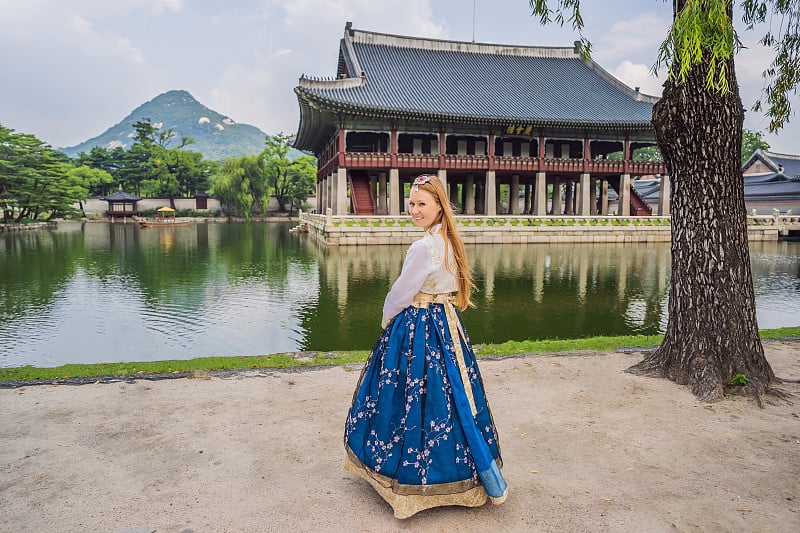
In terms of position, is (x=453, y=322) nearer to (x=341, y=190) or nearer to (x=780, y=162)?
(x=341, y=190)

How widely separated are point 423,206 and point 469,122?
2682 cm

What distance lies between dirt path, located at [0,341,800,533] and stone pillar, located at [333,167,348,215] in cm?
2289

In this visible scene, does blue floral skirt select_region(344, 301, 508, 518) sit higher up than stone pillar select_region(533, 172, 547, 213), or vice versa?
stone pillar select_region(533, 172, 547, 213)

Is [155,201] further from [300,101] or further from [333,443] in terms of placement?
[333,443]

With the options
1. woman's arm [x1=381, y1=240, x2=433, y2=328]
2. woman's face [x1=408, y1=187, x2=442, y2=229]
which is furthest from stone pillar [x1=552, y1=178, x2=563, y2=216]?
woman's arm [x1=381, y1=240, x2=433, y2=328]

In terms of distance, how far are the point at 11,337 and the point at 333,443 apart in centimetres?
726

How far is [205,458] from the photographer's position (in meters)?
3.48

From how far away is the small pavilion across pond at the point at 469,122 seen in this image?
2755cm

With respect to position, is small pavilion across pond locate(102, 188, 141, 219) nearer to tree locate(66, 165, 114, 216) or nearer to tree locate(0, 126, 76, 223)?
tree locate(66, 165, 114, 216)

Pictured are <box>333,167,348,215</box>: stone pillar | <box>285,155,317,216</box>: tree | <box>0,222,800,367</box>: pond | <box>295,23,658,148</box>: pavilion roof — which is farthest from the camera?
<box>285,155,317,216</box>: tree

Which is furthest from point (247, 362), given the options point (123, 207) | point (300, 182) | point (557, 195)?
point (123, 207)

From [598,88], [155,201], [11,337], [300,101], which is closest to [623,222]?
[598,88]

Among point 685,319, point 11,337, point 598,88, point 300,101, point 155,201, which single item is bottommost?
point 11,337

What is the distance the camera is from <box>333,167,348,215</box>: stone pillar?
27.4m
